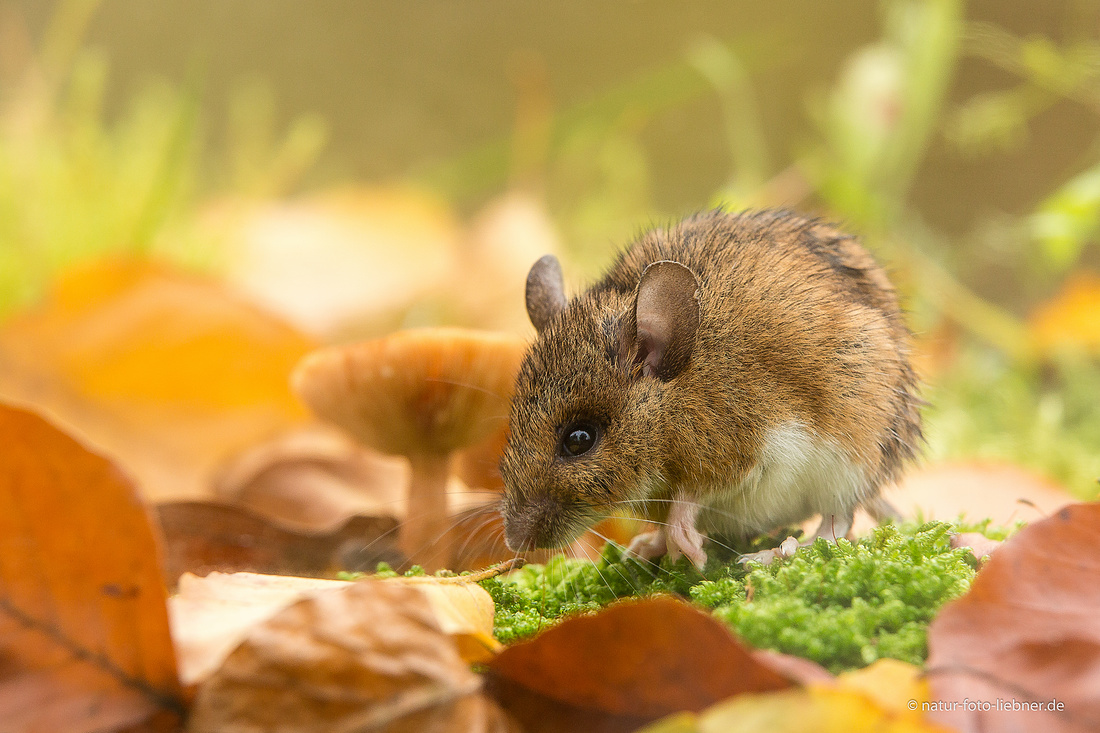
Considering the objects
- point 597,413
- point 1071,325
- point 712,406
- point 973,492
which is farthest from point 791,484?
point 1071,325

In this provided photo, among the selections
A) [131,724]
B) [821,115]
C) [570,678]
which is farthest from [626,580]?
[821,115]

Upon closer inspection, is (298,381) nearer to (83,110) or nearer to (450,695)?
(450,695)

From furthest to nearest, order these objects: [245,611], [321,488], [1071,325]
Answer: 1. [1071,325]
2. [321,488]
3. [245,611]

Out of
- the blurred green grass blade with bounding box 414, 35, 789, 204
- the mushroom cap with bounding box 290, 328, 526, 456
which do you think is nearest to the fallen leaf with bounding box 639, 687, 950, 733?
the mushroom cap with bounding box 290, 328, 526, 456

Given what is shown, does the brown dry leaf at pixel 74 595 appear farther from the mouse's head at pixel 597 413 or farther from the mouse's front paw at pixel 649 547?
the mouse's front paw at pixel 649 547

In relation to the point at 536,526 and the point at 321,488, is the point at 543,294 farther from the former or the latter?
the point at 321,488

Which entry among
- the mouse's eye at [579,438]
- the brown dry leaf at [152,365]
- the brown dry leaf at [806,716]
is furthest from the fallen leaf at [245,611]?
the brown dry leaf at [152,365]
